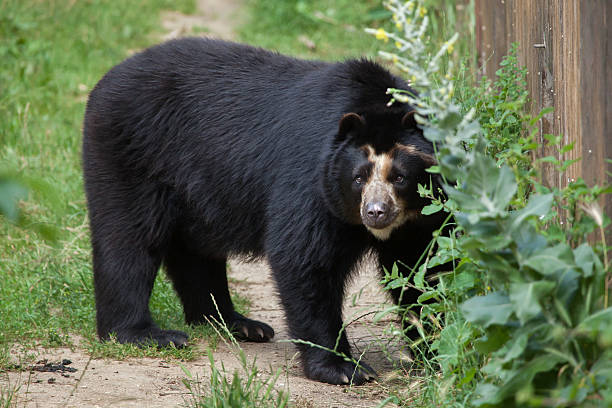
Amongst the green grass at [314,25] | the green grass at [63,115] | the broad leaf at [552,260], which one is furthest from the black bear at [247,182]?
the green grass at [314,25]

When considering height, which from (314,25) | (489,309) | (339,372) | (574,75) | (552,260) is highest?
(314,25)

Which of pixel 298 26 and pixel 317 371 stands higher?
pixel 298 26

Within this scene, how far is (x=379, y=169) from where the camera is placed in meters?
4.20

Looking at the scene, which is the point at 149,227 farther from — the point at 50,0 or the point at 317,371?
the point at 50,0

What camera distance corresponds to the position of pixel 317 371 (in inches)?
172

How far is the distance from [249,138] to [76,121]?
4.34 m

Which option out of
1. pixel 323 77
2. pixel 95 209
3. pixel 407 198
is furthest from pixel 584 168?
pixel 95 209

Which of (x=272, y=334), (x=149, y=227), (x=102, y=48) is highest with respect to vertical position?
(x=102, y=48)

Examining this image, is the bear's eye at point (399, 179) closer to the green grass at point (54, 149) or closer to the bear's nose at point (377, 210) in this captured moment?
the bear's nose at point (377, 210)

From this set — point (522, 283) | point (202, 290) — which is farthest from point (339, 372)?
point (522, 283)

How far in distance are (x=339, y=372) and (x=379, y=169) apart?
1040 millimetres

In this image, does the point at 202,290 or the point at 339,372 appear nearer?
the point at 339,372

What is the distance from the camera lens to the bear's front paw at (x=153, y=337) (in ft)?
15.8

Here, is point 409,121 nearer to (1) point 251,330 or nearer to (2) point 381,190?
(2) point 381,190
